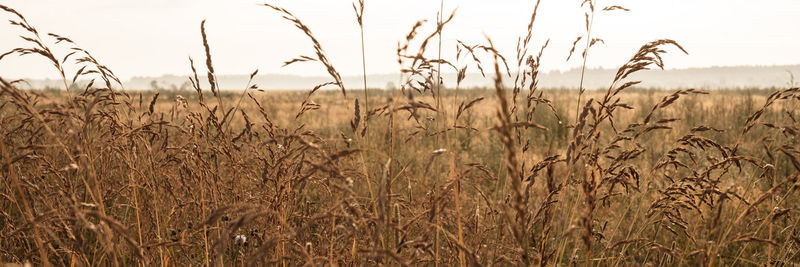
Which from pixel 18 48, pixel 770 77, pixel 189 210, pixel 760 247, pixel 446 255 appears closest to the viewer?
pixel 18 48

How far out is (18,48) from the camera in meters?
1.78

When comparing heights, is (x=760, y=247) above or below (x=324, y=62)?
below

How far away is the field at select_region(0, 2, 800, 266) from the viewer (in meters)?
1.29

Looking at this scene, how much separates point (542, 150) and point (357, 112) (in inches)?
239

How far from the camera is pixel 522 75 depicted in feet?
7.08

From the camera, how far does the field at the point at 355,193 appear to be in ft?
4.24

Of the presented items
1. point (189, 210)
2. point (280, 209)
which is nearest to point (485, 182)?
point (189, 210)

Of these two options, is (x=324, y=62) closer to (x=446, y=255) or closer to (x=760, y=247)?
(x=446, y=255)

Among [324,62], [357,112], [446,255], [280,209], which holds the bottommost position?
[446,255]

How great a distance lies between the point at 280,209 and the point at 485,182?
3.61m

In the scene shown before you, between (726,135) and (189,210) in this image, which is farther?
(726,135)

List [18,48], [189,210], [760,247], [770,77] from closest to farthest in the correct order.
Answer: [18,48] < [189,210] < [760,247] < [770,77]

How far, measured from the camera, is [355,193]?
2127 millimetres

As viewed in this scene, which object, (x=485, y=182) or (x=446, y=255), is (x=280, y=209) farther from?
(x=485, y=182)
